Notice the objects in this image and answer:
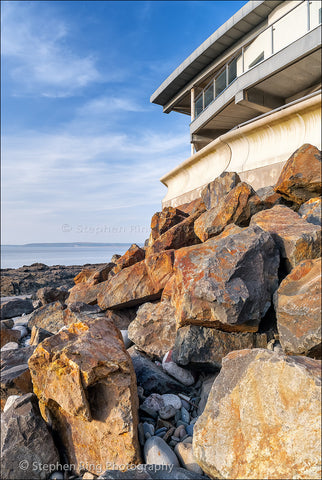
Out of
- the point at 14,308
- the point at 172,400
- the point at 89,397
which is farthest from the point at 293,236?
the point at 14,308

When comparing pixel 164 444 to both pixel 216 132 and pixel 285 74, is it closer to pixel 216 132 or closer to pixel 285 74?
pixel 285 74

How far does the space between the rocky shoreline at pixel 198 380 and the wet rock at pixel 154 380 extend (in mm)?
10

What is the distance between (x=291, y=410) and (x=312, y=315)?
42.4 inches

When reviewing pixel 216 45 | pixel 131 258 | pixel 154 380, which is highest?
pixel 216 45

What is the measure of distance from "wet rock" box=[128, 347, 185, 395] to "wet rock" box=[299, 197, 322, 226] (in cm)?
256

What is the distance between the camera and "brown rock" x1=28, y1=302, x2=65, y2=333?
6.06m

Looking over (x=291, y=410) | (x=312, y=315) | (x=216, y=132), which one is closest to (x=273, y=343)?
(x=312, y=315)

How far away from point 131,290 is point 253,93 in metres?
10.2

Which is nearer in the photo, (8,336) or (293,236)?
(293,236)

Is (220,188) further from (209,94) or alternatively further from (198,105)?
(198,105)

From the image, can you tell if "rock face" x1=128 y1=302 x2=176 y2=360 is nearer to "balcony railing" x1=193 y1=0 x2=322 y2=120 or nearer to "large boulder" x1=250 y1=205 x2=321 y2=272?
"large boulder" x1=250 y1=205 x2=321 y2=272

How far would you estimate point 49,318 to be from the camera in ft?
20.6

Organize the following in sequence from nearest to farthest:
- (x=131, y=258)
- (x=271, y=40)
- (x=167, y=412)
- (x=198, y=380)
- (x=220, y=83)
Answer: (x=167, y=412) < (x=198, y=380) < (x=131, y=258) < (x=271, y=40) < (x=220, y=83)
